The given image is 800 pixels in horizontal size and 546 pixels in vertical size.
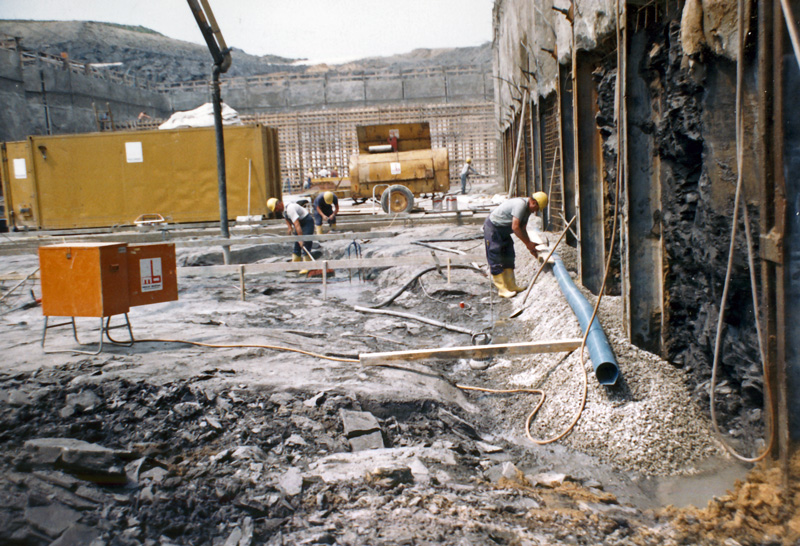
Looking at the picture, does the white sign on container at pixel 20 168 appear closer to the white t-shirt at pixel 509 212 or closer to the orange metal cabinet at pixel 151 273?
the orange metal cabinet at pixel 151 273

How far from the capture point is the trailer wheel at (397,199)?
654 inches

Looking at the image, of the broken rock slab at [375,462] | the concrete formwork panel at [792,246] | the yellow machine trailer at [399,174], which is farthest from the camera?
the yellow machine trailer at [399,174]

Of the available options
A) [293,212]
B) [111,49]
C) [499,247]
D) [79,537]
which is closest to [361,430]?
[79,537]

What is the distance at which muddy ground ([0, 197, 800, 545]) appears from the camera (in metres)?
2.87

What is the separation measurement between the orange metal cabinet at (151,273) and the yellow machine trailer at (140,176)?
28.8ft

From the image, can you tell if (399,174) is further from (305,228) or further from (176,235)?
(176,235)

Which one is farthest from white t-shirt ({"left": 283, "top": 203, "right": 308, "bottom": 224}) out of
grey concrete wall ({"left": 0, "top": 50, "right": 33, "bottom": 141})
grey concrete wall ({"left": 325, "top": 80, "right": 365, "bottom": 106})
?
grey concrete wall ({"left": 325, "top": 80, "right": 365, "bottom": 106})

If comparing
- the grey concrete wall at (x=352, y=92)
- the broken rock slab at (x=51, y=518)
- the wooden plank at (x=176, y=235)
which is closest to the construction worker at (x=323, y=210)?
the wooden plank at (x=176, y=235)

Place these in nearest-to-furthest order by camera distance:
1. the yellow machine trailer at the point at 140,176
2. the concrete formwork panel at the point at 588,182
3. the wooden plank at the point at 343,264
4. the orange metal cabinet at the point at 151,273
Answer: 1. the orange metal cabinet at the point at 151,273
2. the concrete formwork panel at the point at 588,182
3. the wooden plank at the point at 343,264
4. the yellow machine trailer at the point at 140,176

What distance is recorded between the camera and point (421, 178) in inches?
684

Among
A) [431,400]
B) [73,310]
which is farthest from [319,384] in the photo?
[73,310]

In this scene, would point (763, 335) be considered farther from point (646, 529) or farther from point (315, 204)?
point (315, 204)

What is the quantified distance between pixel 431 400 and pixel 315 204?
30.4 ft

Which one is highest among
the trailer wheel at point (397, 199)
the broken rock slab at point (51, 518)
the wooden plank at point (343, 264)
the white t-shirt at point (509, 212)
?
the trailer wheel at point (397, 199)
